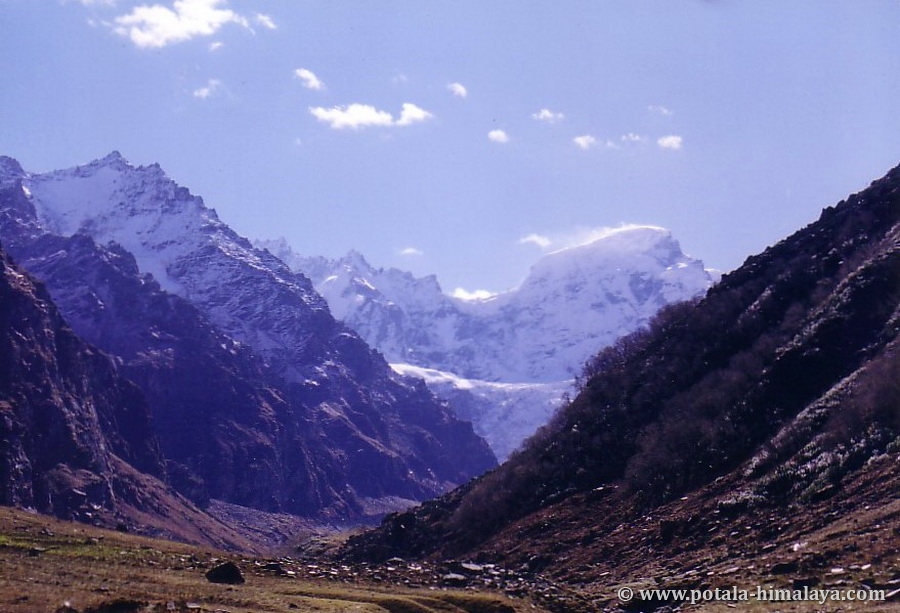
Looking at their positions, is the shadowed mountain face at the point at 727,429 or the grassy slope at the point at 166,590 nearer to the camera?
the grassy slope at the point at 166,590

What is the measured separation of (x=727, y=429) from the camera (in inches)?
2518

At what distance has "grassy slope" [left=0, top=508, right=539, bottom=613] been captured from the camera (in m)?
29.0

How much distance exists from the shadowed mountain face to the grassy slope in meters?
15.9

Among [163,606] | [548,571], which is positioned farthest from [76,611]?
[548,571]

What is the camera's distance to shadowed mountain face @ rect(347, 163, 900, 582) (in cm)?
4925

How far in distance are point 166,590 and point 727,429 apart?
1702 inches

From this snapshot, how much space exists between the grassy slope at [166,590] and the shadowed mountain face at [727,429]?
52.2 feet

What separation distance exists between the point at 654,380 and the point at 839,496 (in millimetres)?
40494

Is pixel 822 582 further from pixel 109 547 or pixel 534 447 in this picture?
pixel 534 447

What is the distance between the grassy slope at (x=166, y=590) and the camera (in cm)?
2903

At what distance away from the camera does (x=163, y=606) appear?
92.0 feet

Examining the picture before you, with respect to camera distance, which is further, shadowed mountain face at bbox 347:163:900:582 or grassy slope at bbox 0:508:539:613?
shadowed mountain face at bbox 347:163:900:582

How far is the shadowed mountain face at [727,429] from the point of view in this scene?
49.2 m

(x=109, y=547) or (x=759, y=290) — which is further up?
(x=759, y=290)
